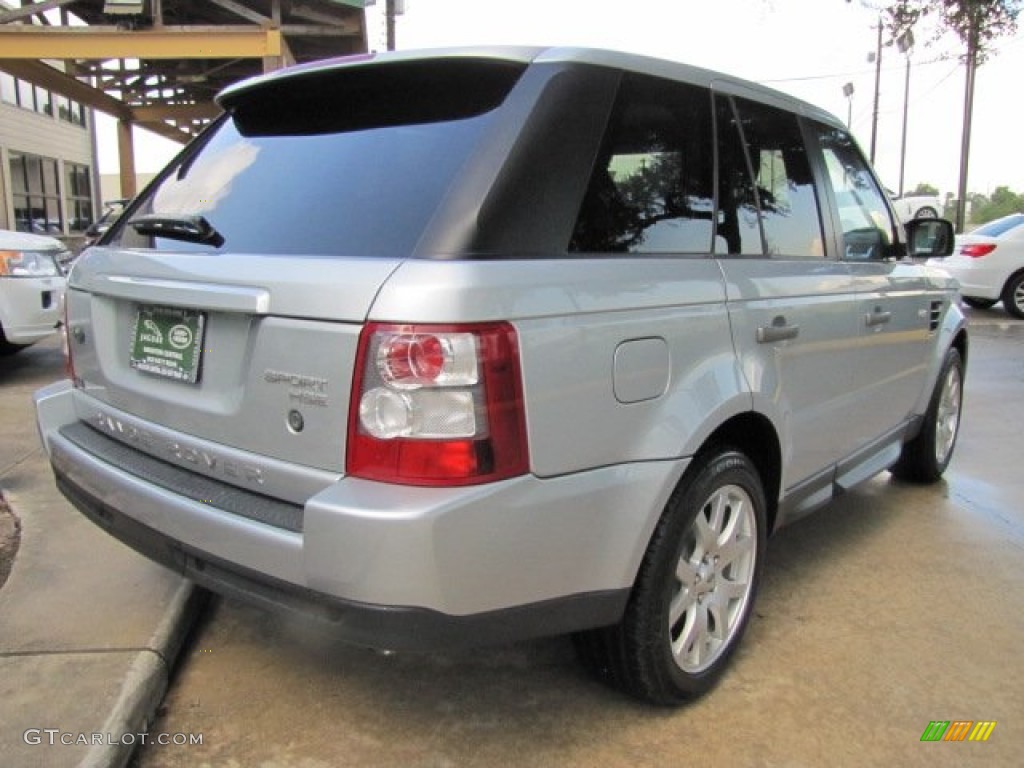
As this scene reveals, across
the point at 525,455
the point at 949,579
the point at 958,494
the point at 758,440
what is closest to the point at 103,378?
the point at 525,455

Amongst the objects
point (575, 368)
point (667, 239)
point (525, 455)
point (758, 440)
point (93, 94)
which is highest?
point (93, 94)

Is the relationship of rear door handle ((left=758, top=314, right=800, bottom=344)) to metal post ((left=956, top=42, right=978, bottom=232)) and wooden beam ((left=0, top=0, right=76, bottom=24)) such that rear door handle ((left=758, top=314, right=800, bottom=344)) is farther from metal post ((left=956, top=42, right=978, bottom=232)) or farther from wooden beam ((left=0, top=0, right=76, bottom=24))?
metal post ((left=956, top=42, right=978, bottom=232))

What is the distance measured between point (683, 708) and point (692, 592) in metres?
0.37

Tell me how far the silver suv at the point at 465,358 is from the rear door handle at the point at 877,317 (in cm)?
50

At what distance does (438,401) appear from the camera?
1.89m

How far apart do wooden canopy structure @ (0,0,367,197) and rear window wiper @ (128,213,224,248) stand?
26.8 ft

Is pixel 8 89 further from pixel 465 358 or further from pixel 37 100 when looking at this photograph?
pixel 465 358

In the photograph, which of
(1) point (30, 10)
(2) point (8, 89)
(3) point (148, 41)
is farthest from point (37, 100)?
(3) point (148, 41)

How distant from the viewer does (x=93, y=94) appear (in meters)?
14.7

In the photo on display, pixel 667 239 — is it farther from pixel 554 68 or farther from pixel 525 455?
pixel 525 455

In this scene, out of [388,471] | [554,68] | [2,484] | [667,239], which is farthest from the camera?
[2,484]

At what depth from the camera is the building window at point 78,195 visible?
21.6 meters

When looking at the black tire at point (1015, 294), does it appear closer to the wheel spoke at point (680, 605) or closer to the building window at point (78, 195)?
the wheel spoke at point (680, 605)

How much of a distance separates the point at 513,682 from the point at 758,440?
1.14 m
